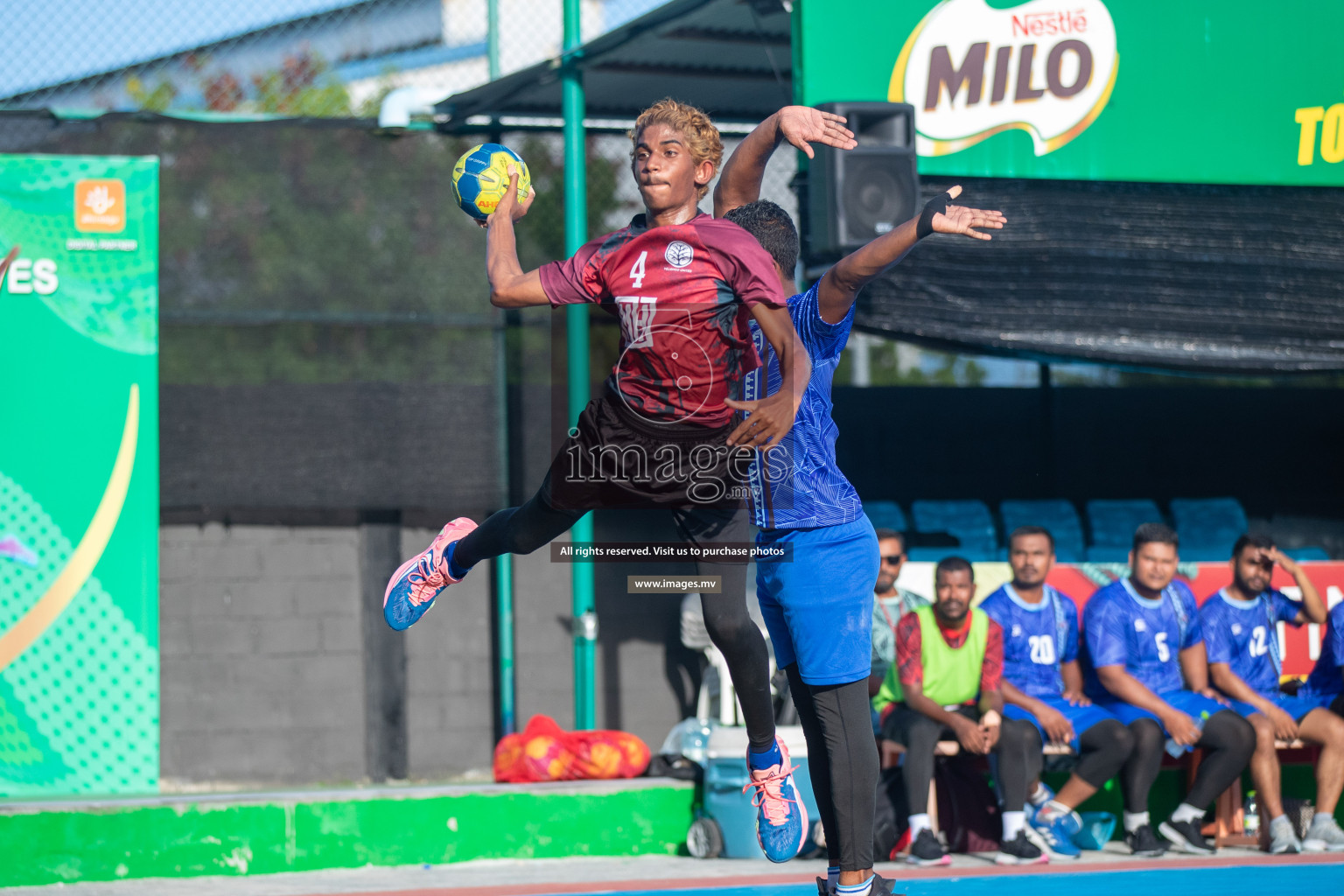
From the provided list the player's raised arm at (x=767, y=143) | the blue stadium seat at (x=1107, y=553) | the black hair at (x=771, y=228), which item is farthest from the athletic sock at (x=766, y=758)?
the blue stadium seat at (x=1107, y=553)

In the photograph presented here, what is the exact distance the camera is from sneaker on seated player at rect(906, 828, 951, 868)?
6242 millimetres

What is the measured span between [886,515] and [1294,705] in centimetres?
235

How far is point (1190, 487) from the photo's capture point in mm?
8945

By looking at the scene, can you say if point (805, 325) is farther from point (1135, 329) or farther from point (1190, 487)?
point (1190, 487)

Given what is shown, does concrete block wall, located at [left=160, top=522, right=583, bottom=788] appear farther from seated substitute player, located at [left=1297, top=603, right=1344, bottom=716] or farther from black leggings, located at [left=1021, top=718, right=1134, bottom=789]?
seated substitute player, located at [left=1297, top=603, right=1344, bottom=716]

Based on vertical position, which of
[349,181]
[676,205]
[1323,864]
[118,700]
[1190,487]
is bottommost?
[1323,864]

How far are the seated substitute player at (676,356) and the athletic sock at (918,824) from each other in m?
2.60

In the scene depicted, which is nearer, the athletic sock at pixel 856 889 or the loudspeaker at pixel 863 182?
the athletic sock at pixel 856 889

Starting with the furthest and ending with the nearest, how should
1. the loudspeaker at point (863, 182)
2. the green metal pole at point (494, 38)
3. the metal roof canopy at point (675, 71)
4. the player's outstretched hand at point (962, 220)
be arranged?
the green metal pole at point (494, 38) < the metal roof canopy at point (675, 71) < the loudspeaker at point (863, 182) < the player's outstretched hand at point (962, 220)

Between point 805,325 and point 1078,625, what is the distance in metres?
3.85

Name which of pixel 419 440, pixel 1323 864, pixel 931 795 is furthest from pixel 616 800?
pixel 1323 864

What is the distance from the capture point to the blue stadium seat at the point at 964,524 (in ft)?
27.0

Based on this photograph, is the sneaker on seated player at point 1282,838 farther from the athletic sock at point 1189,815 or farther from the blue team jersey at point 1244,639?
the blue team jersey at point 1244,639

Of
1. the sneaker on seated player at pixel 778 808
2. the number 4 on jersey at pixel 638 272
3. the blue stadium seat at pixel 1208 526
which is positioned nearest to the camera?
the number 4 on jersey at pixel 638 272
